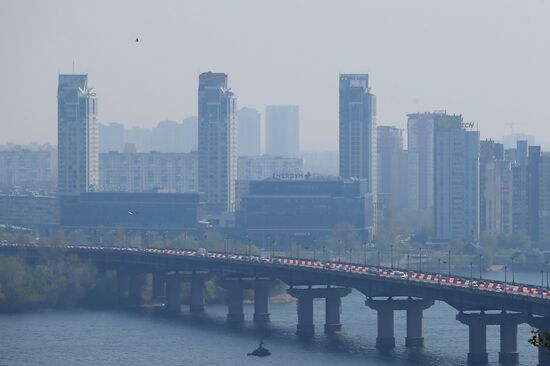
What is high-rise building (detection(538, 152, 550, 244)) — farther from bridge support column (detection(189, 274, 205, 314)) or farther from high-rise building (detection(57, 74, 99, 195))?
bridge support column (detection(189, 274, 205, 314))

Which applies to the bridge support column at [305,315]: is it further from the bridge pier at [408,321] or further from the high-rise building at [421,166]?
the high-rise building at [421,166]

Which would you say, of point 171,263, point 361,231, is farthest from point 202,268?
point 361,231

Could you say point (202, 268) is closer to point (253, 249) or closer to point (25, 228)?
point (253, 249)

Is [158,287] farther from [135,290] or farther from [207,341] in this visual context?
[207,341]

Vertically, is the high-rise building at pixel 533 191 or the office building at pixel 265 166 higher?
the office building at pixel 265 166

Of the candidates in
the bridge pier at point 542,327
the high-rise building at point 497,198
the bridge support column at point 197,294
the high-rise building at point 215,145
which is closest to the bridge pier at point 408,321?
the bridge pier at point 542,327

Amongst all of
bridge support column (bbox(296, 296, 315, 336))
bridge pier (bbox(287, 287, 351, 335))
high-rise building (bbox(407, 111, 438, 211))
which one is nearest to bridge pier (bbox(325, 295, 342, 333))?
bridge pier (bbox(287, 287, 351, 335))
